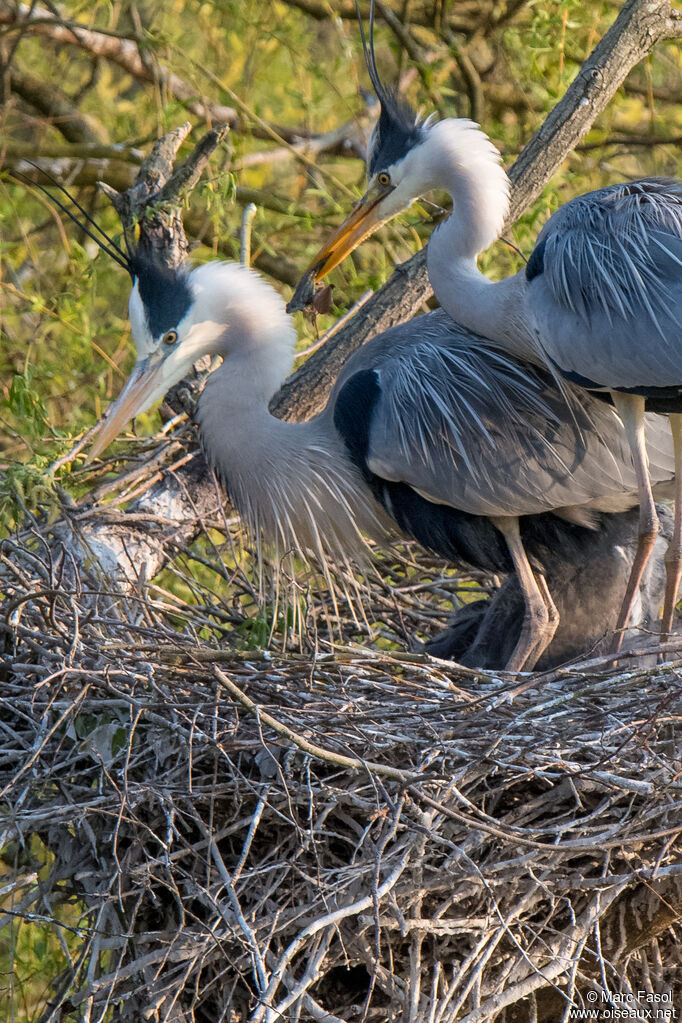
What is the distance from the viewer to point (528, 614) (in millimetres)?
3744

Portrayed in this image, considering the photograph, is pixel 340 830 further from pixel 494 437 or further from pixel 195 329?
pixel 195 329

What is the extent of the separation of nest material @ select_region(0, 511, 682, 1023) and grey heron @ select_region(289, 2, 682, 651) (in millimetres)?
636

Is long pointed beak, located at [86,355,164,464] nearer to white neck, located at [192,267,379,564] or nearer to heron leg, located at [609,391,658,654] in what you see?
white neck, located at [192,267,379,564]

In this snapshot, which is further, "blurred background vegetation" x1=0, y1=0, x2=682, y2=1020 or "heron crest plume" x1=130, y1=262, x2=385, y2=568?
"blurred background vegetation" x1=0, y1=0, x2=682, y2=1020

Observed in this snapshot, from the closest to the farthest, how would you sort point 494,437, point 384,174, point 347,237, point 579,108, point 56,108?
point 494,437 → point 579,108 → point 384,174 → point 347,237 → point 56,108

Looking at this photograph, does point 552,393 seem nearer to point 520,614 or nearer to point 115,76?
point 520,614

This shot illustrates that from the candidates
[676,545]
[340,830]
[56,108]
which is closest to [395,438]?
[676,545]

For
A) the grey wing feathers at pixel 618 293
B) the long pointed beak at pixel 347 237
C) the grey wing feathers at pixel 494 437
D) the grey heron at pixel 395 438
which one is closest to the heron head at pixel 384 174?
the long pointed beak at pixel 347 237

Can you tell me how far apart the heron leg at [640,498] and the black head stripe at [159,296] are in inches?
52.0

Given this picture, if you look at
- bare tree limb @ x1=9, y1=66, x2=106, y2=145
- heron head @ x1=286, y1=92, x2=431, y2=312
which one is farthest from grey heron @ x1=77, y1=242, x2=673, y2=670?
bare tree limb @ x1=9, y1=66, x2=106, y2=145

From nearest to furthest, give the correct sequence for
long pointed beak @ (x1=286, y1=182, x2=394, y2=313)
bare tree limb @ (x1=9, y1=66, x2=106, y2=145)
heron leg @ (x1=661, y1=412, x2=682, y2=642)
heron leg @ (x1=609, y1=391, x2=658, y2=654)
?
heron leg @ (x1=609, y1=391, x2=658, y2=654) < heron leg @ (x1=661, y1=412, x2=682, y2=642) < long pointed beak @ (x1=286, y1=182, x2=394, y2=313) < bare tree limb @ (x1=9, y1=66, x2=106, y2=145)

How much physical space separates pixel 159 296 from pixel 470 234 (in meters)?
0.95

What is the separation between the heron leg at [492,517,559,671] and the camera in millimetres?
3732

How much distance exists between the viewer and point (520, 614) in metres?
3.94
